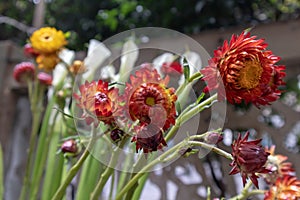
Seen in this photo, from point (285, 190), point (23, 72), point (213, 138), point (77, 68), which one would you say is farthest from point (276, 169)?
point (23, 72)

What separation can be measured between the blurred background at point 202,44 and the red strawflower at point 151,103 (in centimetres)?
39

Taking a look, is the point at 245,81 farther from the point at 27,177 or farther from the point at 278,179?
the point at 27,177

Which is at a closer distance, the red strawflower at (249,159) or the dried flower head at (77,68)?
the red strawflower at (249,159)

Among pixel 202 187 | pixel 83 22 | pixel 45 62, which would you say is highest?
pixel 83 22

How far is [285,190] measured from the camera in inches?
17.6

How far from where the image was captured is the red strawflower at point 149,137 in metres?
0.33

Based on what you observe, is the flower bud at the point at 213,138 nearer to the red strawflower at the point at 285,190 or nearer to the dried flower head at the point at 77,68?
the red strawflower at the point at 285,190

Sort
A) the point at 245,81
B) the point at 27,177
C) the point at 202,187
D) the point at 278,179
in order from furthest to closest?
the point at 202,187
the point at 27,177
the point at 278,179
the point at 245,81

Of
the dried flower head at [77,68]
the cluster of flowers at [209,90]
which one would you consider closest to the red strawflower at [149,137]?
the cluster of flowers at [209,90]

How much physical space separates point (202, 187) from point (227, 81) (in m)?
0.75

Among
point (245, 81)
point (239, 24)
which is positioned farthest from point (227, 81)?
point (239, 24)

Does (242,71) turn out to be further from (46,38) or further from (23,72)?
(23,72)

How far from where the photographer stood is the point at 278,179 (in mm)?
478

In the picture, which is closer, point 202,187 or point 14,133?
point 202,187
